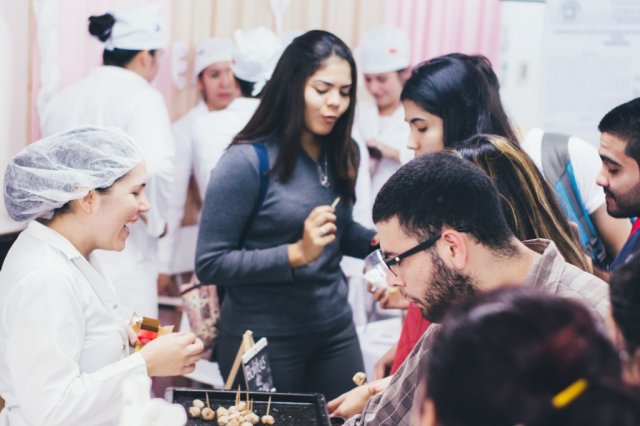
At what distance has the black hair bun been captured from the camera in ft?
11.2

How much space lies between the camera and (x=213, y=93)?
172 inches

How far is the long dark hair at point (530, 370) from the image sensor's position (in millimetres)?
822

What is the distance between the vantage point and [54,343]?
5.88 ft

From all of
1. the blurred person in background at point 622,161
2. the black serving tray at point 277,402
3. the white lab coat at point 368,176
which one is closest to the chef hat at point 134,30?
the white lab coat at point 368,176

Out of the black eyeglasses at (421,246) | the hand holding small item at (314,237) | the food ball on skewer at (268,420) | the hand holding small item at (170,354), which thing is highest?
the black eyeglasses at (421,246)

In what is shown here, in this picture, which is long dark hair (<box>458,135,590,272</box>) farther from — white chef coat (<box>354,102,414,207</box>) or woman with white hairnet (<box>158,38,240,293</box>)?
woman with white hairnet (<box>158,38,240,293</box>)

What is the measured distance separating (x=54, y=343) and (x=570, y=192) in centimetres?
157

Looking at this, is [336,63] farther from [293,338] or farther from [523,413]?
[523,413]

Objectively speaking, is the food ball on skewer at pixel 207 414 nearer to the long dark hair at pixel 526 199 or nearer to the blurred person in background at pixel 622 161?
the long dark hair at pixel 526 199

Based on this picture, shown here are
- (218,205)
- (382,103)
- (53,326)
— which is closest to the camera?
(53,326)

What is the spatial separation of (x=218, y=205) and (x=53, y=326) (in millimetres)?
798

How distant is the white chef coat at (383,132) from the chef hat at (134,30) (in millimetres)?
1053

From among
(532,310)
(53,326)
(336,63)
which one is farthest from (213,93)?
(532,310)

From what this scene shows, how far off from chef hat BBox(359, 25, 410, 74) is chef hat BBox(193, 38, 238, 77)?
690 millimetres
